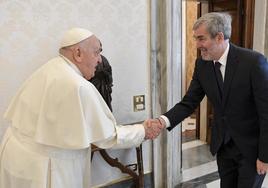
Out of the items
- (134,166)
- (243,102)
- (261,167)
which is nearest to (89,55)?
(243,102)

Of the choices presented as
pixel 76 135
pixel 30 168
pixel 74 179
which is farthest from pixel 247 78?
pixel 30 168

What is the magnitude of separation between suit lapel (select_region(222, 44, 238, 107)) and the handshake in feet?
1.65

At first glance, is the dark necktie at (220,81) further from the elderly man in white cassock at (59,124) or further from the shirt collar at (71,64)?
the shirt collar at (71,64)

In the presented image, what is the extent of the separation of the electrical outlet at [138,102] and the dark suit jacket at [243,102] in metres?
0.71

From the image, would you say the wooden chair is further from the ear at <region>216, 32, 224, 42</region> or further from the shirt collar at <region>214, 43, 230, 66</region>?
the ear at <region>216, 32, 224, 42</region>

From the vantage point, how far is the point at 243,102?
170 centimetres

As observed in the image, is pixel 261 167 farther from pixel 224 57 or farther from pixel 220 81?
pixel 224 57

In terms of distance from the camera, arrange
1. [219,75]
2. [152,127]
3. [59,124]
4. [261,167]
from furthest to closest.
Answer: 1. [152,127]
2. [219,75]
3. [261,167]
4. [59,124]

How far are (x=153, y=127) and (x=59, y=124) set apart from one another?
73 centimetres

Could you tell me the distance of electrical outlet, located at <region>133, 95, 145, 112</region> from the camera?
2.49 m

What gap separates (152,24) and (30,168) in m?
1.45

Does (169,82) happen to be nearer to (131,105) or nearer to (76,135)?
(131,105)

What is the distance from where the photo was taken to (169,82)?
2543 millimetres

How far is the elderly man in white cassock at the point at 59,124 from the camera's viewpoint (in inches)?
59.3
